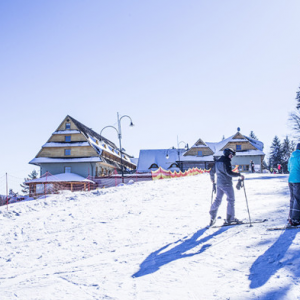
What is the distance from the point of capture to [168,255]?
210 inches

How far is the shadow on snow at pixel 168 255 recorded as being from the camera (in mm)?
4730

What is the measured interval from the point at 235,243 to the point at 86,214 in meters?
6.15

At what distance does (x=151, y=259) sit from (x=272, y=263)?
1.96m

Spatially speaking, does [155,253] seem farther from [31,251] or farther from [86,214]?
[86,214]

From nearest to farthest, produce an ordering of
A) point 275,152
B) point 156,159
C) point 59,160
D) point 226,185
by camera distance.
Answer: point 226,185 < point 59,160 < point 156,159 < point 275,152

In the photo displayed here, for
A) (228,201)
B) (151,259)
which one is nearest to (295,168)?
(228,201)

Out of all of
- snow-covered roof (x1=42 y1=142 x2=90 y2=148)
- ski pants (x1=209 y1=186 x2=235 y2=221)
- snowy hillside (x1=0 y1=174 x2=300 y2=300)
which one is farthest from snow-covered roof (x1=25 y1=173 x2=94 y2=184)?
ski pants (x1=209 y1=186 x2=235 y2=221)

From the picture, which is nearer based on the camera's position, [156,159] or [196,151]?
[196,151]

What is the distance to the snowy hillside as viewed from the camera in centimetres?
388

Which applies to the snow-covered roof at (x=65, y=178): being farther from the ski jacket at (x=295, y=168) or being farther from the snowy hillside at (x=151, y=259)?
the ski jacket at (x=295, y=168)

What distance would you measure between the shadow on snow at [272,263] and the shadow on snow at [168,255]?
118 centimetres

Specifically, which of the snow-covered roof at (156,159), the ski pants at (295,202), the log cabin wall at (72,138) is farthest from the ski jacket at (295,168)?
the snow-covered roof at (156,159)

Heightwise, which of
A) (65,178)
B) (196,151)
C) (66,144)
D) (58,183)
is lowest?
(58,183)

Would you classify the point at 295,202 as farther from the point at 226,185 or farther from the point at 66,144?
the point at 66,144
